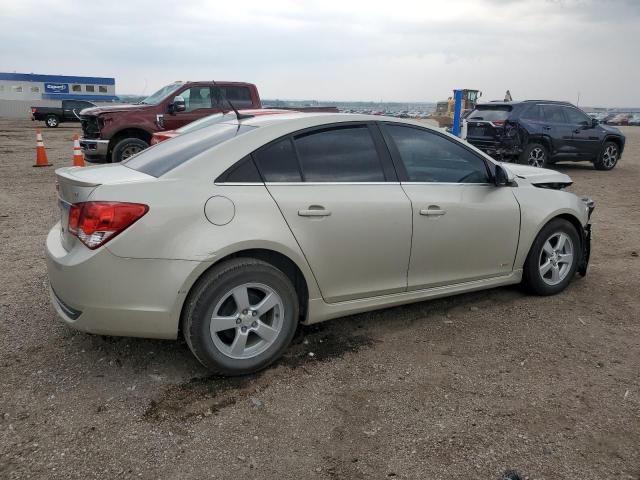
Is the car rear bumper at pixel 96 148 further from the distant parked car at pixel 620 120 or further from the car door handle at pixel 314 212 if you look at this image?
the distant parked car at pixel 620 120

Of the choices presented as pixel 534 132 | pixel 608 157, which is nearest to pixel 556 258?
pixel 534 132

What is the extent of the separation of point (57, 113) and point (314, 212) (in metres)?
31.9

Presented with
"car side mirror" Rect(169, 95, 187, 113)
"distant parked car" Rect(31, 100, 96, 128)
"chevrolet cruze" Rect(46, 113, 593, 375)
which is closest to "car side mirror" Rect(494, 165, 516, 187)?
"chevrolet cruze" Rect(46, 113, 593, 375)

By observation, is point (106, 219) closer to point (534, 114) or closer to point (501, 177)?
point (501, 177)

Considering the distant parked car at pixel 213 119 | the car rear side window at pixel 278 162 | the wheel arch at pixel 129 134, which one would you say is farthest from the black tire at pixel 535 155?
the car rear side window at pixel 278 162

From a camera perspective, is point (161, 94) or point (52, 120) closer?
point (161, 94)

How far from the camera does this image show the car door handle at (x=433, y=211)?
12.4 feet

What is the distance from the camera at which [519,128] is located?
39.2 ft

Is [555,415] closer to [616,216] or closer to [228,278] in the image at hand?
[228,278]

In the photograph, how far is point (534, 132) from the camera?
39.6 feet

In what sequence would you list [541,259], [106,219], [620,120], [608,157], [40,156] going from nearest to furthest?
[106,219], [541,259], [40,156], [608,157], [620,120]

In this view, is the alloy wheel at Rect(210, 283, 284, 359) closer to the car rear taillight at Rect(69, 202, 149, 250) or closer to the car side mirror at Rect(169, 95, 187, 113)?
the car rear taillight at Rect(69, 202, 149, 250)

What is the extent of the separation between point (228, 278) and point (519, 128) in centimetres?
1050

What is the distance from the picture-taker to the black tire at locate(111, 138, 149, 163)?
10.8 meters
